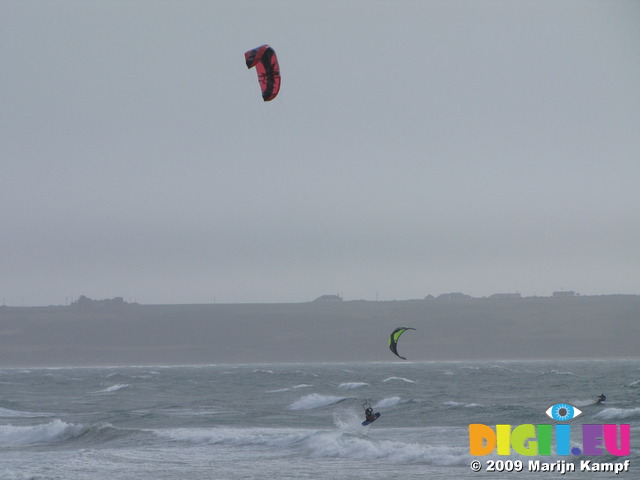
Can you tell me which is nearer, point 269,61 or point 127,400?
point 269,61

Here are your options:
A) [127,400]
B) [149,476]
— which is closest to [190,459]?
[149,476]

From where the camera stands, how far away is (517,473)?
33469mm

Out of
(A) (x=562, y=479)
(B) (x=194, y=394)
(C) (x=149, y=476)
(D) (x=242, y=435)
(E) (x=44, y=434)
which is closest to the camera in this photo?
(A) (x=562, y=479)

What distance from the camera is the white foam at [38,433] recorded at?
48.0 metres

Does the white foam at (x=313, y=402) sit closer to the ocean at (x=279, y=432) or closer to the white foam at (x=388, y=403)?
the ocean at (x=279, y=432)

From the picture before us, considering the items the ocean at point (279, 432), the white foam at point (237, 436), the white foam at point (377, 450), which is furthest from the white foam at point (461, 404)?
the white foam at point (377, 450)

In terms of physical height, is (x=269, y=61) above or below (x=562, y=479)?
above

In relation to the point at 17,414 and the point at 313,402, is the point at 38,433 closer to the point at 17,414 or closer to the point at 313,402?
the point at 17,414

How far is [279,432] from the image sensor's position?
157 ft

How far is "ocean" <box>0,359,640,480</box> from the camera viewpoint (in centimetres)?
3572

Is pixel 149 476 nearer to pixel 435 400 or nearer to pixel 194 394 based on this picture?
pixel 435 400

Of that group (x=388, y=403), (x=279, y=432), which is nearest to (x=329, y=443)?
(x=279, y=432)

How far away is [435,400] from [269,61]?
3718 centimetres

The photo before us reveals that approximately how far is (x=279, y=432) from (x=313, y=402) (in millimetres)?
20008
